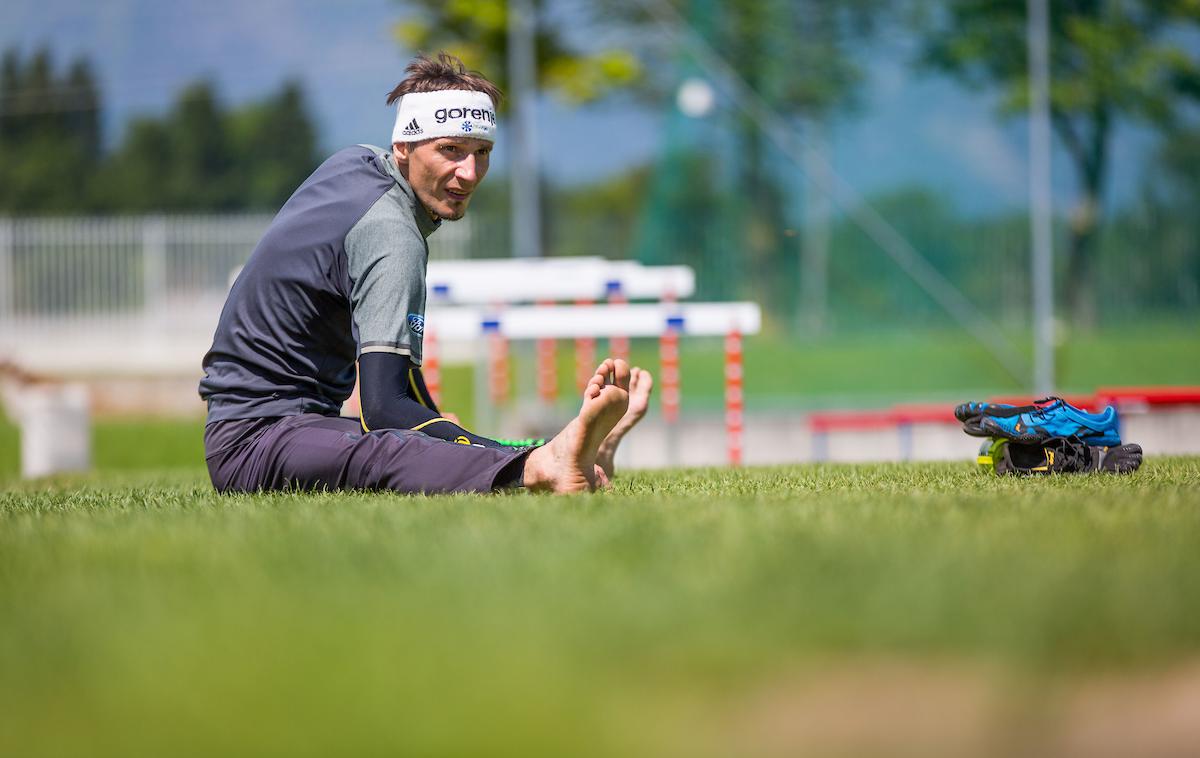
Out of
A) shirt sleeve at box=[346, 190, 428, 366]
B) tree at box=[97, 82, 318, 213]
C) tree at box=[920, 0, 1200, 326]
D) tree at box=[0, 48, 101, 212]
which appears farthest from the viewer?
tree at box=[97, 82, 318, 213]

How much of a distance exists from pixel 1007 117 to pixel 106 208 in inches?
1033

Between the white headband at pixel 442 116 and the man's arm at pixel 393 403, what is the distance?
2.40 ft

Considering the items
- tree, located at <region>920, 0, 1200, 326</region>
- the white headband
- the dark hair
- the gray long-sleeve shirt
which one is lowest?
the gray long-sleeve shirt

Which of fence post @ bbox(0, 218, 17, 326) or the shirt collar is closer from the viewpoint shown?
the shirt collar

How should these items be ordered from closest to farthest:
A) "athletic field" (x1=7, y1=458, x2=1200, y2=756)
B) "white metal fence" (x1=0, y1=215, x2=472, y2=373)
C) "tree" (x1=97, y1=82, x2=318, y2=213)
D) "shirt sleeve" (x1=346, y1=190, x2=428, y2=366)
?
1. "athletic field" (x1=7, y1=458, x2=1200, y2=756)
2. "shirt sleeve" (x1=346, y1=190, x2=428, y2=366)
3. "white metal fence" (x1=0, y1=215, x2=472, y2=373)
4. "tree" (x1=97, y1=82, x2=318, y2=213)

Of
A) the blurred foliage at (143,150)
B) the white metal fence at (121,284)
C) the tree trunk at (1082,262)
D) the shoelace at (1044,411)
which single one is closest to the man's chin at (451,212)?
the shoelace at (1044,411)

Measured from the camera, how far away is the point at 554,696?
165 centimetres

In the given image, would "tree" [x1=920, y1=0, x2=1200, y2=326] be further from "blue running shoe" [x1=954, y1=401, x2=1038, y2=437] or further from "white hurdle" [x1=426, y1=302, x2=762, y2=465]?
"blue running shoe" [x1=954, y1=401, x2=1038, y2=437]

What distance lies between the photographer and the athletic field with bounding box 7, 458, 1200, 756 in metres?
1.60

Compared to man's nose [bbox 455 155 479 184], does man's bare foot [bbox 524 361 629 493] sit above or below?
below

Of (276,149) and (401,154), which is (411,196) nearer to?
(401,154)

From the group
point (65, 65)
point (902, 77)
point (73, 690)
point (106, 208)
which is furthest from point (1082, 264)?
point (106, 208)

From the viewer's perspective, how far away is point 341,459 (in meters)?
4.02

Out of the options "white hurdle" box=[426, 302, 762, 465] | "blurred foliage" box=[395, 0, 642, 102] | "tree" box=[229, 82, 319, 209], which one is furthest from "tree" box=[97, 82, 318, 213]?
"white hurdle" box=[426, 302, 762, 465]
